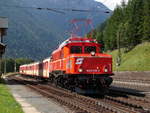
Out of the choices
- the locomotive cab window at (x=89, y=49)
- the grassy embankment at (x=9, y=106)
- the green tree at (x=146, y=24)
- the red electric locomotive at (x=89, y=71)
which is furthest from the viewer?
the green tree at (x=146, y=24)

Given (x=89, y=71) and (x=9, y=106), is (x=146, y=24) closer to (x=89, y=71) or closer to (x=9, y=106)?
(x=89, y=71)

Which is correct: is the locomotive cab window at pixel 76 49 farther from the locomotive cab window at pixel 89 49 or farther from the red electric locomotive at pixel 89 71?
the red electric locomotive at pixel 89 71

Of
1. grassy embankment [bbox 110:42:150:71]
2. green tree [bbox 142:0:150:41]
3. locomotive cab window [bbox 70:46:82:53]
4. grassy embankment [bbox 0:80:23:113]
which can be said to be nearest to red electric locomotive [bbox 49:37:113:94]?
locomotive cab window [bbox 70:46:82:53]

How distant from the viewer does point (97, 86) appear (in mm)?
21297

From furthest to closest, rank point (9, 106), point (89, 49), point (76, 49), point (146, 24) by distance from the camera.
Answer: point (146, 24) → point (89, 49) → point (76, 49) → point (9, 106)

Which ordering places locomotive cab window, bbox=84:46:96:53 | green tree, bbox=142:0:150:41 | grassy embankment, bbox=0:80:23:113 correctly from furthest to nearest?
green tree, bbox=142:0:150:41 < locomotive cab window, bbox=84:46:96:53 < grassy embankment, bbox=0:80:23:113

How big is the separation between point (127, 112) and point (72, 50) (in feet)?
32.0

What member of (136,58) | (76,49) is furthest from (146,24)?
(76,49)

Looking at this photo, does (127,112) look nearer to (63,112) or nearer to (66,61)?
(63,112)

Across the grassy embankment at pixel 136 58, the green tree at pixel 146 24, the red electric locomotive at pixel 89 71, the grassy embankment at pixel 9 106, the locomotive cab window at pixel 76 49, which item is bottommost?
the grassy embankment at pixel 9 106

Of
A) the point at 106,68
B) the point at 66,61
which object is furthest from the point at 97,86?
the point at 66,61

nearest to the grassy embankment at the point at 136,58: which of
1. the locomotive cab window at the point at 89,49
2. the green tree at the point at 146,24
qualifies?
the green tree at the point at 146,24

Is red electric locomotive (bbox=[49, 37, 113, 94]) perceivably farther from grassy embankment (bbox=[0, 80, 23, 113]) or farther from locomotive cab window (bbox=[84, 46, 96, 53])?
grassy embankment (bbox=[0, 80, 23, 113])

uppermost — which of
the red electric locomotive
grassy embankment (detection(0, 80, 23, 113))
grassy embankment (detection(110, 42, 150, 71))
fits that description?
grassy embankment (detection(110, 42, 150, 71))
